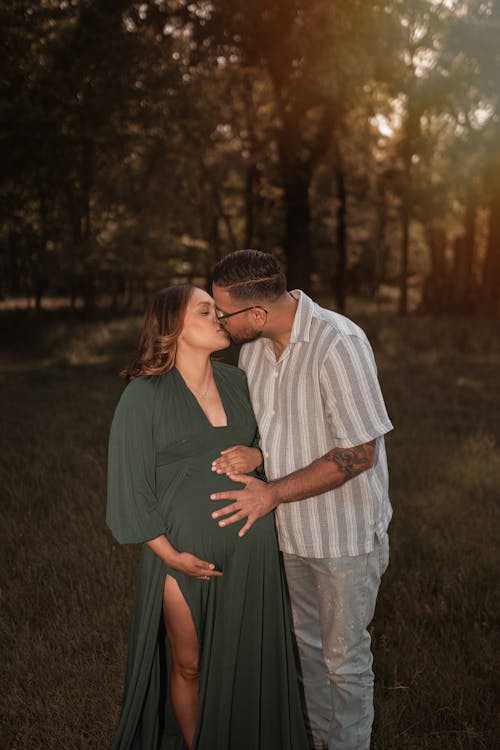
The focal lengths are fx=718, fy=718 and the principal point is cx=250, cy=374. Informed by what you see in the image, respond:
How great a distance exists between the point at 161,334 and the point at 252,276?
50 centimetres

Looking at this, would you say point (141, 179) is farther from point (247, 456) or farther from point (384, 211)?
point (384, 211)

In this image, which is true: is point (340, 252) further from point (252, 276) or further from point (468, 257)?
point (252, 276)

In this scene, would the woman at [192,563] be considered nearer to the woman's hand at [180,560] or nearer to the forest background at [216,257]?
the woman's hand at [180,560]

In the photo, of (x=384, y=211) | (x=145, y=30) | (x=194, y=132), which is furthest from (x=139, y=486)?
(x=384, y=211)

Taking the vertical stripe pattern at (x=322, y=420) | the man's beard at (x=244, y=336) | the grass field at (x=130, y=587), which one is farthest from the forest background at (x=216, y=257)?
the man's beard at (x=244, y=336)

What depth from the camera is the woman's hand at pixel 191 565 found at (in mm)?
3080

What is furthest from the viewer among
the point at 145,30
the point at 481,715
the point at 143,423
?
the point at 145,30

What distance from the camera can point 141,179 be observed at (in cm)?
2273

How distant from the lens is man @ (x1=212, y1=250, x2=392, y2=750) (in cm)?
316

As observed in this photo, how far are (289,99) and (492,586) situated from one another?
13320mm

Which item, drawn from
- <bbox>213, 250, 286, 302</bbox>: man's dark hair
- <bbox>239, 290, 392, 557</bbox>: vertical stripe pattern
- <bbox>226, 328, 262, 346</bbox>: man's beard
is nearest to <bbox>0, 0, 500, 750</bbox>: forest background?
<bbox>239, 290, 392, 557</bbox>: vertical stripe pattern

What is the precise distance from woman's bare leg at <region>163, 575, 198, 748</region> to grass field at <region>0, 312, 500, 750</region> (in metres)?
0.83

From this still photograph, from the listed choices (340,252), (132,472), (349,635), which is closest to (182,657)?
(349,635)

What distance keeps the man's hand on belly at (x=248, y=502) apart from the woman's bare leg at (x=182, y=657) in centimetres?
39
